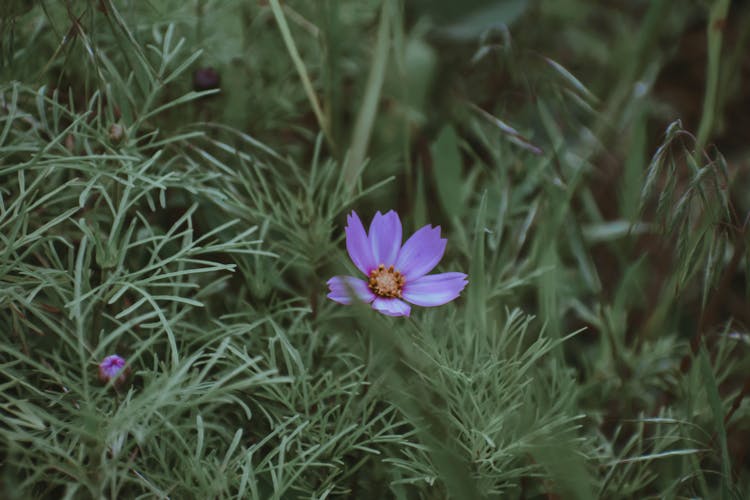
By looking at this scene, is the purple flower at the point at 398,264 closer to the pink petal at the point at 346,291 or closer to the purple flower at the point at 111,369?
the pink petal at the point at 346,291

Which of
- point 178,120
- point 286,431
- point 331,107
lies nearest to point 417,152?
point 331,107

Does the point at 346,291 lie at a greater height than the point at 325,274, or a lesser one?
greater

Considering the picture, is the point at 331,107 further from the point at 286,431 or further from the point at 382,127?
the point at 286,431

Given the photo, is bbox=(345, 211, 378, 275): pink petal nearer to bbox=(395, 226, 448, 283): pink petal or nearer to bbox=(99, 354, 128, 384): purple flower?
bbox=(395, 226, 448, 283): pink petal

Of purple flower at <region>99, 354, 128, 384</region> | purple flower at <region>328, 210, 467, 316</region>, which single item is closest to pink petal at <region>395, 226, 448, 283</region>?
purple flower at <region>328, 210, 467, 316</region>

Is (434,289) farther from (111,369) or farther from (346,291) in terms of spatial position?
(111,369)

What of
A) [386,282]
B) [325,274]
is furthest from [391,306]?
[325,274]
